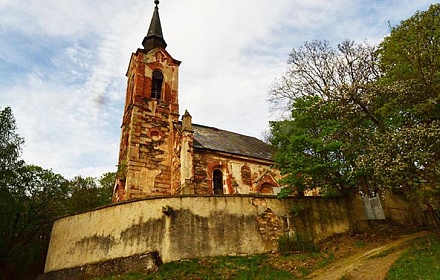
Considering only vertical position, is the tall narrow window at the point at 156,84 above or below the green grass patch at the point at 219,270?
above

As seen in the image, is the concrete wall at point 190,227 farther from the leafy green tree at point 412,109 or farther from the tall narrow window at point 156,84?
the tall narrow window at point 156,84

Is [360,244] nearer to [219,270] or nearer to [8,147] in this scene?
[219,270]

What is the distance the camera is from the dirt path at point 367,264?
34.7 feet

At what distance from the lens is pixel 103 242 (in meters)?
14.8

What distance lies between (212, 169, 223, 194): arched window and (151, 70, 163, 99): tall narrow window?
783 cm

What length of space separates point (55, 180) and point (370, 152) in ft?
66.6

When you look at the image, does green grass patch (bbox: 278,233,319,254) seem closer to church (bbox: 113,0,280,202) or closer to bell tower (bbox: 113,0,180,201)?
church (bbox: 113,0,280,202)

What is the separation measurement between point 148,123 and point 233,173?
6994mm

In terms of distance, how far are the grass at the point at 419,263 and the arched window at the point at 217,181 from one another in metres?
12.6

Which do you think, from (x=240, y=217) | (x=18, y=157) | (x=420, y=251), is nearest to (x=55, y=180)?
(x=18, y=157)

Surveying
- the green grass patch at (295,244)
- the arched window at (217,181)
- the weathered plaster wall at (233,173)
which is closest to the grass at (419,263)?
the green grass patch at (295,244)

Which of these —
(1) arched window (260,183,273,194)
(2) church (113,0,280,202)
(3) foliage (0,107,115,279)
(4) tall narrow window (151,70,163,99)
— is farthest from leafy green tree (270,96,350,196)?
(3) foliage (0,107,115,279)

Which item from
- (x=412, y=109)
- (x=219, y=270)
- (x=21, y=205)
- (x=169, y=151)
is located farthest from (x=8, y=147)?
(x=412, y=109)

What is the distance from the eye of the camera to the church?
2145cm
